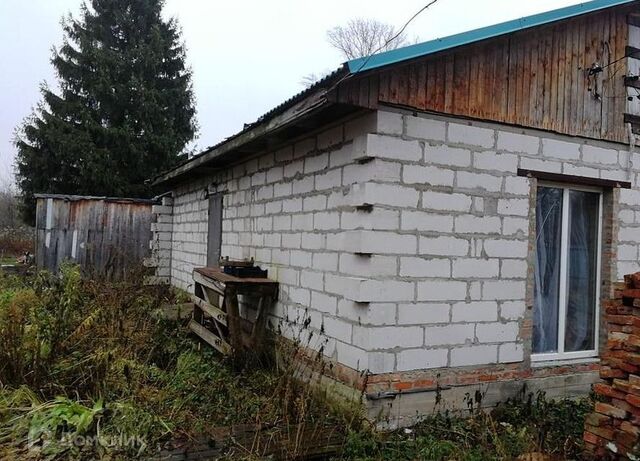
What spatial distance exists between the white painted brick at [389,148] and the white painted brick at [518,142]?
3.40 feet

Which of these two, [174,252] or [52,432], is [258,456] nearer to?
[52,432]

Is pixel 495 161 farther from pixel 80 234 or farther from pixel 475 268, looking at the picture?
pixel 80 234

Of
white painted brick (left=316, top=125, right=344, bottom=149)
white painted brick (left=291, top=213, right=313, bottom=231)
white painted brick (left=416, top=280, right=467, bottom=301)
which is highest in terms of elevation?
white painted brick (left=316, top=125, right=344, bottom=149)

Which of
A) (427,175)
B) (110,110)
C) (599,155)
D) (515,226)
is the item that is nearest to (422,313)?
(427,175)

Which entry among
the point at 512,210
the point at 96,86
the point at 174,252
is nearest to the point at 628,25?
the point at 512,210

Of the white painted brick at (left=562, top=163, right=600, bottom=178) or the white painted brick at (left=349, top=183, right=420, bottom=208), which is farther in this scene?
the white painted brick at (left=562, top=163, right=600, bottom=178)

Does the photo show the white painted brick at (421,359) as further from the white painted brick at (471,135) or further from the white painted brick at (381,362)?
the white painted brick at (471,135)

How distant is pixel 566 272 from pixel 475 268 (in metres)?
1.34

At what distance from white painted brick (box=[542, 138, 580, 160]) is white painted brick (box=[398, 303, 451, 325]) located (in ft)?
6.91

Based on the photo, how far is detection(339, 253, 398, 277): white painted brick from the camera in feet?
15.6

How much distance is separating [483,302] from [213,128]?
1700 inches

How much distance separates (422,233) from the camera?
16.4 feet

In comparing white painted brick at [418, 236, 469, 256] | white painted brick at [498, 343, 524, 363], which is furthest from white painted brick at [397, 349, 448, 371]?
white painted brick at [418, 236, 469, 256]

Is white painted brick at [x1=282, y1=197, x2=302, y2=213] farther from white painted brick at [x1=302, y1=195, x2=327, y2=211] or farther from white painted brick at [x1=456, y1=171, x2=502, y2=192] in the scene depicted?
white painted brick at [x1=456, y1=171, x2=502, y2=192]
